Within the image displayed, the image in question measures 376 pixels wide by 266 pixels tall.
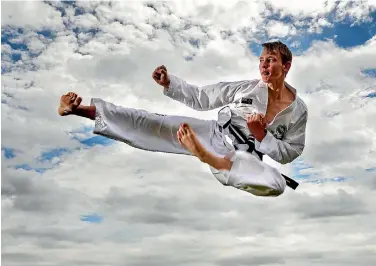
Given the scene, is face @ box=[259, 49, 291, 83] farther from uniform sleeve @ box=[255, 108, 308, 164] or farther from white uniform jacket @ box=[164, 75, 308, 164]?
uniform sleeve @ box=[255, 108, 308, 164]

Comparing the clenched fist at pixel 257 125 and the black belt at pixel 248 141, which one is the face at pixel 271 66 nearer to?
the clenched fist at pixel 257 125

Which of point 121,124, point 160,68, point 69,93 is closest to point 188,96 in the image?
point 160,68

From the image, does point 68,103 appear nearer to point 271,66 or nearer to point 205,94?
point 205,94

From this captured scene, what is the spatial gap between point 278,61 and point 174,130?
4.02 feet

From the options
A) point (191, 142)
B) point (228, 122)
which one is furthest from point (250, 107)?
point (191, 142)

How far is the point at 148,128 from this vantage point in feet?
17.6

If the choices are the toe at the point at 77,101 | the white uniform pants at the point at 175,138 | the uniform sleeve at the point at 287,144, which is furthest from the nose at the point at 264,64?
the toe at the point at 77,101

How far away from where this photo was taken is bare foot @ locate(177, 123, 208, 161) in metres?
5.05

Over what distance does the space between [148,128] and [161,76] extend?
1.74 ft

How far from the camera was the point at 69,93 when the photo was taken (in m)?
5.08

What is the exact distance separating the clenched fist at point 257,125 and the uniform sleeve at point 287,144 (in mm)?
55

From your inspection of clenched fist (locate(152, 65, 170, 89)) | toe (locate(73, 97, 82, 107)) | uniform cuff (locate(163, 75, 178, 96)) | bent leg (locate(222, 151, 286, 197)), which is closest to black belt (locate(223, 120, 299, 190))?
bent leg (locate(222, 151, 286, 197))

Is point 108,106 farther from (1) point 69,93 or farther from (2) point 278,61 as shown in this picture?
(2) point 278,61

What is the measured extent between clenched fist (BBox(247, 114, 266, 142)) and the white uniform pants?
251 millimetres
